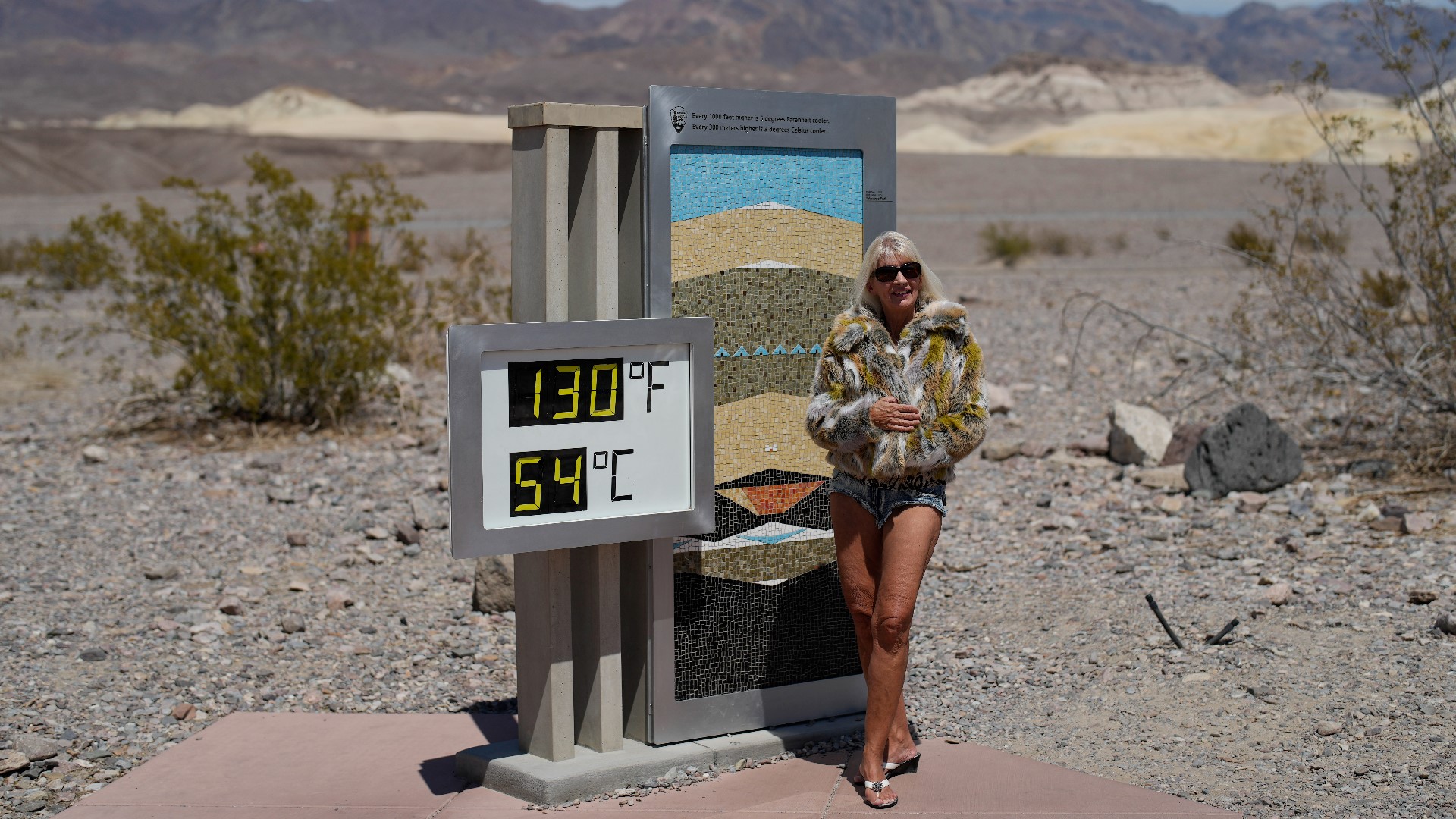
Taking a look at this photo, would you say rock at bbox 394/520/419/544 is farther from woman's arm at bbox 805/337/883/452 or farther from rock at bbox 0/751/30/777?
woman's arm at bbox 805/337/883/452

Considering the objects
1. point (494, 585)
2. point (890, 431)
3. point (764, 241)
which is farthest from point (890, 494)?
point (494, 585)

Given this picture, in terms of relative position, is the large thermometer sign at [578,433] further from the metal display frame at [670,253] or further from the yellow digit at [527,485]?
the metal display frame at [670,253]

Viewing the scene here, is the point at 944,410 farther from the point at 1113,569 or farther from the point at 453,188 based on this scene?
the point at 453,188

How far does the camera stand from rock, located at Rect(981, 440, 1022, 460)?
9.77 m

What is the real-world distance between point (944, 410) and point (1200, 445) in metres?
4.55

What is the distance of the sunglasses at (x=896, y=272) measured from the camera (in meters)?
4.33

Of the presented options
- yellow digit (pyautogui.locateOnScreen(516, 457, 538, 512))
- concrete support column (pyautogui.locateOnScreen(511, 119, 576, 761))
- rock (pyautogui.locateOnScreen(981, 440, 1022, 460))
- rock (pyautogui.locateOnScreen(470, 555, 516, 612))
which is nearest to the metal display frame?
concrete support column (pyautogui.locateOnScreen(511, 119, 576, 761))

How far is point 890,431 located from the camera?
4227 millimetres

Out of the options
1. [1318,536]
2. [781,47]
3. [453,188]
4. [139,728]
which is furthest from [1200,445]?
[781,47]

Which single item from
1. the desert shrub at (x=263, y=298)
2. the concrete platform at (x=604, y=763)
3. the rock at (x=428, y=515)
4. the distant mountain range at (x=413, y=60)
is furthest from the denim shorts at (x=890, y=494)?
the distant mountain range at (x=413, y=60)

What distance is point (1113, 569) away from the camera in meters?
7.09

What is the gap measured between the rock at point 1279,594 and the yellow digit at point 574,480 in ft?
10.9

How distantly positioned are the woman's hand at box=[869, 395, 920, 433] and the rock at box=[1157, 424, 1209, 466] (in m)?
5.27

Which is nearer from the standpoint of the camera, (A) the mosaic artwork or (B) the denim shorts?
(B) the denim shorts
